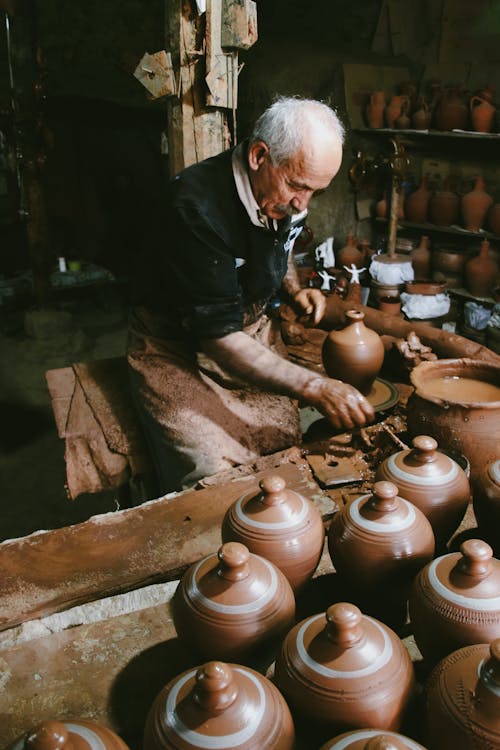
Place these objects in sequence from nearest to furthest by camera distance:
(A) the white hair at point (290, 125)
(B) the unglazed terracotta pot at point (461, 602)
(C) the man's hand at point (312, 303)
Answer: (B) the unglazed terracotta pot at point (461, 602) → (A) the white hair at point (290, 125) → (C) the man's hand at point (312, 303)

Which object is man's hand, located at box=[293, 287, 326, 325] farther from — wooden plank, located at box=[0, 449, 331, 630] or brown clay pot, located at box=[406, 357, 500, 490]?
wooden plank, located at box=[0, 449, 331, 630]

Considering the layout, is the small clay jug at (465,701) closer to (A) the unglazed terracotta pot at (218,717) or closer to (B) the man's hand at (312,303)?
(A) the unglazed terracotta pot at (218,717)

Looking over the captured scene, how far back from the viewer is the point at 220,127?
11.8 ft

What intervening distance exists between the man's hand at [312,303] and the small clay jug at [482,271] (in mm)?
3578

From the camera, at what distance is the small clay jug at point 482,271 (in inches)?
253

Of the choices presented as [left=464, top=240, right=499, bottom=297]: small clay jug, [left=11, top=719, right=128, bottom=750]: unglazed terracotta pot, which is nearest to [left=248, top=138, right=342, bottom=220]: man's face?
[left=11, top=719, right=128, bottom=750]: unglazed terracotta pot

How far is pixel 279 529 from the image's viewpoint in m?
1.72

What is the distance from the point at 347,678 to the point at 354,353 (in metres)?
1.98

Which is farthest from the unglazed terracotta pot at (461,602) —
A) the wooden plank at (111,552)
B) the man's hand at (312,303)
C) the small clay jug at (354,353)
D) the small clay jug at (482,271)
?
the small clay jug at (482,271)

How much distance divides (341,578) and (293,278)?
238cm

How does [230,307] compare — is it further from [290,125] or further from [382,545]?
[382,545]

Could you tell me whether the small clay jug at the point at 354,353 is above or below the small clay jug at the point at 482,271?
above

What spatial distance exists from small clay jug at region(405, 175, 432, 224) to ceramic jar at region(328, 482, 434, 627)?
5.96m

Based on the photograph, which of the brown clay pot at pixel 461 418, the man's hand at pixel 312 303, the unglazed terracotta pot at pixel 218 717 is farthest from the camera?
the man's hand at pixel 312 303
